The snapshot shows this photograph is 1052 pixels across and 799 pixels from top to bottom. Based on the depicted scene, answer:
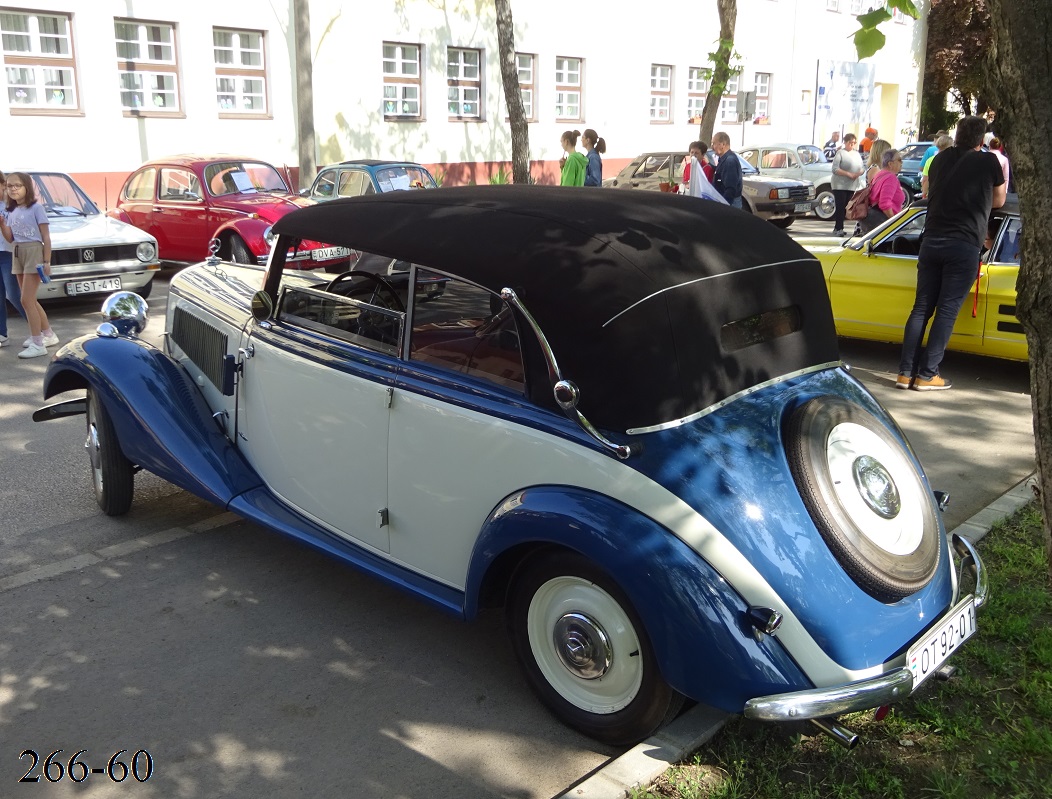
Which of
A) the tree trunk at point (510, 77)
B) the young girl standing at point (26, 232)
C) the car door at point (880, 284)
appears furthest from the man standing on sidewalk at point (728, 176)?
the young girl standing at point (26, 232)

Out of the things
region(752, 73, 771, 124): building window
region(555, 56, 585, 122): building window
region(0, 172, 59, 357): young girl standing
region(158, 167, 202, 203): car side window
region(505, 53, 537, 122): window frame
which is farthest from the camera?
region(752, 73, 771, 124): building window

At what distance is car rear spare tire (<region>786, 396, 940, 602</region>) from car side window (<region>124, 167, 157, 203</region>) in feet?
41.1

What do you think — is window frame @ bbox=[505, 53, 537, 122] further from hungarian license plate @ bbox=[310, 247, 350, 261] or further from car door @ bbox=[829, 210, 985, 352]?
hungarian license plate @ bbox=[310, 247, 350, 261]

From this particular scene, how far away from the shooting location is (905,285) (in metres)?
8.30

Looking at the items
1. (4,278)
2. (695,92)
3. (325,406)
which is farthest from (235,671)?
(695,92)

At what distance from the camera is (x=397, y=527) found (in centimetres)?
383

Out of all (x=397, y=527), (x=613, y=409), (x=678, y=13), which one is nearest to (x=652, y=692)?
(x=613, y=409)

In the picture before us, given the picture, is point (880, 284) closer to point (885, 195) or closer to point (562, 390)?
point (885, 195)

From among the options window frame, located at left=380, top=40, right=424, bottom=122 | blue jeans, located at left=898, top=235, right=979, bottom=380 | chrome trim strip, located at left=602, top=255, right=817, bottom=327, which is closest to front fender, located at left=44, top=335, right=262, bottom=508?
chrome trim strip, located at left=602, top=255, right=817, bottom=327

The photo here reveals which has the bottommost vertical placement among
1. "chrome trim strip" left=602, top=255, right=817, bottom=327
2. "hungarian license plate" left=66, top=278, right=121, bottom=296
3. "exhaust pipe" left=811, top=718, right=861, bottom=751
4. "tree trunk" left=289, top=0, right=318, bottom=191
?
"exhaust pipe" left=811, top=718, right=861, bottom=751

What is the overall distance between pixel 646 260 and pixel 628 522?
0.92m

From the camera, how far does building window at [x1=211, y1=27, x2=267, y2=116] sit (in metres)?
19.2

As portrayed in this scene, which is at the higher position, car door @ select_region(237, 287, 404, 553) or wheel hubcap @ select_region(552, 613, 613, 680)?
car door @ select_region(237, 287, 404, 553)

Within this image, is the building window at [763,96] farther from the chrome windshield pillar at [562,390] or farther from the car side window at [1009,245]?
the chrome windshield pillar at [562,390]
